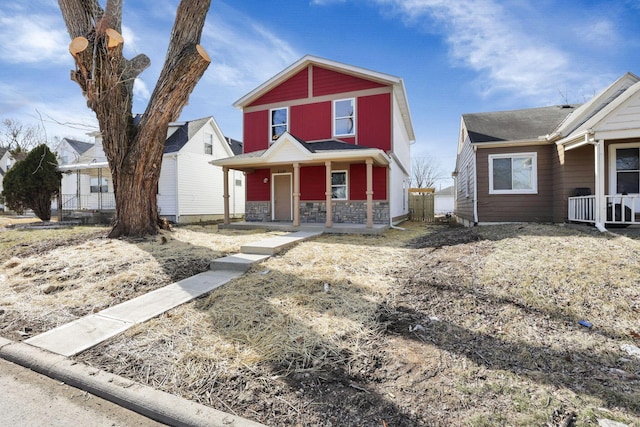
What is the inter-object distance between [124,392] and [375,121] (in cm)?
1170

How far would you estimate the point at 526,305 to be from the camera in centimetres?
362

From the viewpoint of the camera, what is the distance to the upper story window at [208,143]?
59.0ft

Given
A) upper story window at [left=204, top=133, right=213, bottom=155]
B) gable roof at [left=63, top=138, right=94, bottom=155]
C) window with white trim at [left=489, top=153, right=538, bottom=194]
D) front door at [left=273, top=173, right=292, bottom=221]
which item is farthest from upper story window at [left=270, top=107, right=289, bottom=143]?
gable roof at [left=63, top=138, right=94, bottom=155]

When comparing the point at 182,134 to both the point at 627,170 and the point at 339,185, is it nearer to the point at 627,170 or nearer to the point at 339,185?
the point at 339,185

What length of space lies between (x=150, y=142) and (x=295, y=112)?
6.89 metres

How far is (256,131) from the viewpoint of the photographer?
14125 millimetres

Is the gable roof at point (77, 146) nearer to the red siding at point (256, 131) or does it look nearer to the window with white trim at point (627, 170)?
the red siding at point (256, 131)

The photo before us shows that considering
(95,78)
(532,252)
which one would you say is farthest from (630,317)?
(95,78)

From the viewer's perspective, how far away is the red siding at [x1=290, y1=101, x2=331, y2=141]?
1281cm

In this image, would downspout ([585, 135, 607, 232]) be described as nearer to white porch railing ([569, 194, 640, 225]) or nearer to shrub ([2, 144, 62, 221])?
white porch railing ([569, 194, 640, 225])

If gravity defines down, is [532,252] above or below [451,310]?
above

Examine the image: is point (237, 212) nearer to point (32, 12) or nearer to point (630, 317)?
point (32, 12)

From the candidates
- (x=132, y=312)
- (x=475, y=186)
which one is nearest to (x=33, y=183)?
(x=132, y=312)

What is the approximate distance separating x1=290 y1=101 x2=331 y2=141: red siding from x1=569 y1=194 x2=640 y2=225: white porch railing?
8759 millimetres
